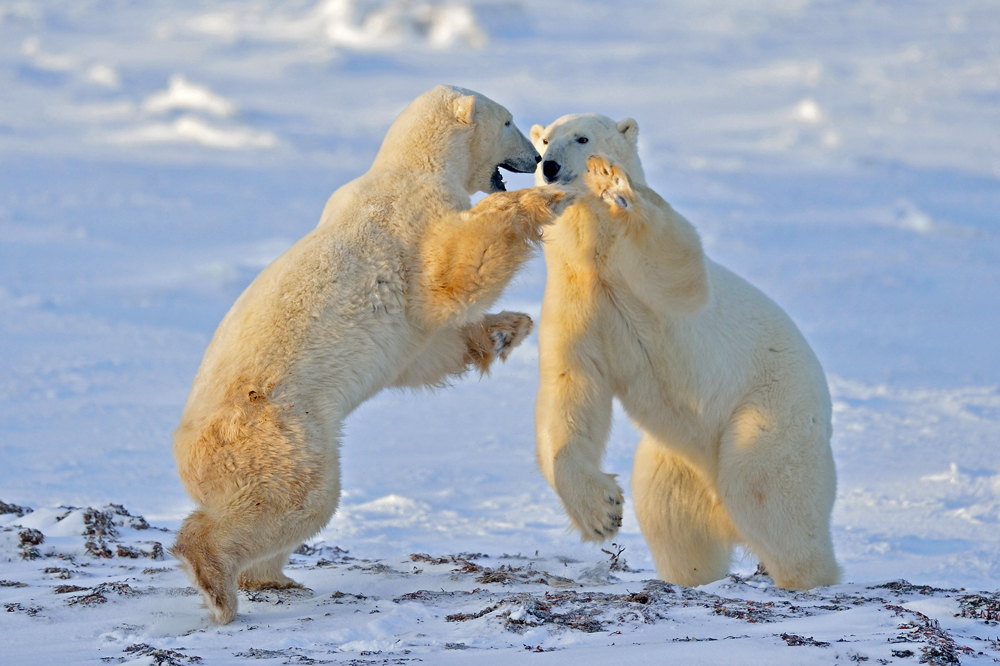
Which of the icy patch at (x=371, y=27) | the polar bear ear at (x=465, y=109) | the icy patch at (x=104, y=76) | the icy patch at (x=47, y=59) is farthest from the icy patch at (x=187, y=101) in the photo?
the polar bear ear at (x=465, y=109)

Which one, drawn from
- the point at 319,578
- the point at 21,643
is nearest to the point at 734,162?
the point at 319,578

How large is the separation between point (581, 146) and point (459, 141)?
425 mm

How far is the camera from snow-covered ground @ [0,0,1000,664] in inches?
118

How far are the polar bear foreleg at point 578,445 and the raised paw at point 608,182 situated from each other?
624 mm

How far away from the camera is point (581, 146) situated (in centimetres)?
377

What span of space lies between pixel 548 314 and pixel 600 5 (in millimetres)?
20793


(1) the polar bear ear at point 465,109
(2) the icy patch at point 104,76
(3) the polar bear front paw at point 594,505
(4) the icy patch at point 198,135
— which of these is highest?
(2) the icy patch at point 104,76

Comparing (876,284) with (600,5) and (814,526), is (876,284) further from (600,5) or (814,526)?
(600,5)

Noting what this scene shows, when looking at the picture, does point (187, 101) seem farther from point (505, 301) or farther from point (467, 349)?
point (505, 301)

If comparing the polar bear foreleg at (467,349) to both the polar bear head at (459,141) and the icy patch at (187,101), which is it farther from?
the icy patch at (187,101)

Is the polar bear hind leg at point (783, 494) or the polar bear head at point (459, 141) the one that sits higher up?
the polar bear head at point (459, 141)

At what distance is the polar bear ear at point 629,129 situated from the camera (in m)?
3.91

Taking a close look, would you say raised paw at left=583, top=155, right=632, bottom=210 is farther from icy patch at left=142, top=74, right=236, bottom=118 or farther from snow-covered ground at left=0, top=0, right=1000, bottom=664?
icy patch at left=142, top=74, right=236, bottom=118

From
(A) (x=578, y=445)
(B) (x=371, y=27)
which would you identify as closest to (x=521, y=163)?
(A) (x=578, y=445)
